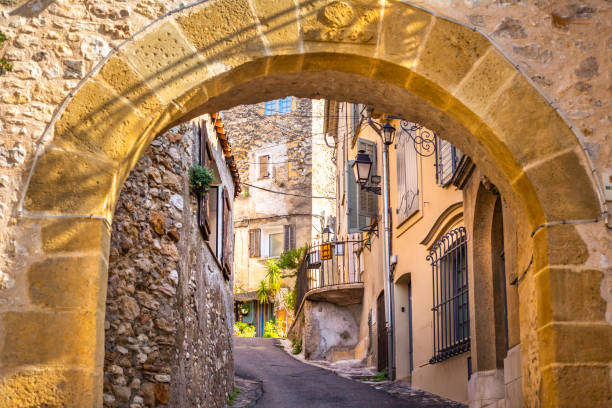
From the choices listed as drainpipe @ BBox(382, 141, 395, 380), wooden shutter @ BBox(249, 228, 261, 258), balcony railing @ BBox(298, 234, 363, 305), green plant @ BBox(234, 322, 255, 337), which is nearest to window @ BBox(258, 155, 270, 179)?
wooden shutter @ BBox(249, 228, 261, 258)

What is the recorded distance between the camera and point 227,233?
12.0m

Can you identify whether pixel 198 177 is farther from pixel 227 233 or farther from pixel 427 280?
pixel 427 280

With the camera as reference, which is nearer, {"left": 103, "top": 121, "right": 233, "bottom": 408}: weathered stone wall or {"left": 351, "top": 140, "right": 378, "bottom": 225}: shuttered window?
{"left": 103, "top": 121, "right": 233, "bottom": 408}: weathered stone wall

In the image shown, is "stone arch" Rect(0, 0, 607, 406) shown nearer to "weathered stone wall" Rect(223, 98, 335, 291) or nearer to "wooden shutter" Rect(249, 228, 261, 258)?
"weathered stone wall" Rect(223, 98, 335, 291)

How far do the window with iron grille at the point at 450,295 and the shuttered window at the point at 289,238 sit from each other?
16053 mm

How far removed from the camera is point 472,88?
14.7 ft

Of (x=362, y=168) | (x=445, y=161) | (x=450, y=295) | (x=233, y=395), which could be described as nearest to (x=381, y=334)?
(x=362, y=168)

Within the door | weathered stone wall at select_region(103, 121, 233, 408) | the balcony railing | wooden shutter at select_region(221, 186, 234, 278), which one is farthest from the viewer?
the balcony railing

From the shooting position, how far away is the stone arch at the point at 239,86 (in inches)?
155

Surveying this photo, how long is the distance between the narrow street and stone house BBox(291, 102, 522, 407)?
79 centimetres

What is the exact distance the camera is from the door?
1397cm

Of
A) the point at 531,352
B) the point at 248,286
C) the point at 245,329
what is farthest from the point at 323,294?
the point at 531,352

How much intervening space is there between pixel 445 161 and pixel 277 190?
57.6 ft

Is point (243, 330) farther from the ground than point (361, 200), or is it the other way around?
point (361, 200)
